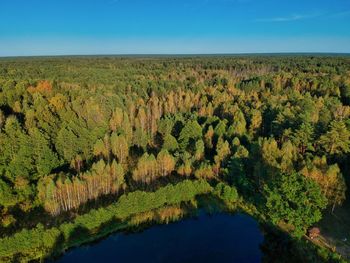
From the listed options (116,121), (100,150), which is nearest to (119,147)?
(100,150)

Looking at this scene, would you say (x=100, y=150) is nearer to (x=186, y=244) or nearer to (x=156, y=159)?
(x=156, y=159)

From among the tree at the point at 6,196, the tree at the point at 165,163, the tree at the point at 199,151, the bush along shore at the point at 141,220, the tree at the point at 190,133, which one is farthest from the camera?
the tree at the point at 190,133

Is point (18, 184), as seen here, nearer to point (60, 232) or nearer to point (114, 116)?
point (60, 232)

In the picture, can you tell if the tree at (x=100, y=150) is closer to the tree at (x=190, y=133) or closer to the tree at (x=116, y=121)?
the tree at (x=116, y=121)

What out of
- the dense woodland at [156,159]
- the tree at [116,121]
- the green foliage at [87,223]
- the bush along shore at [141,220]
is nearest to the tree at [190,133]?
the dense woodland at [156,159]

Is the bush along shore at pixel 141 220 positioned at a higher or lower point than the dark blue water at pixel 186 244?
higher

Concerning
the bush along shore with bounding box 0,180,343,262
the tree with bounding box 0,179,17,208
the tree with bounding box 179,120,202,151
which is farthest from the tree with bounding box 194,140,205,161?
the tree with bounding box 0,179,17,208

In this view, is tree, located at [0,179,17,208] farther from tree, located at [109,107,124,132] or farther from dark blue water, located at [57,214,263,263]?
tree, located at [109,107,124,132]
